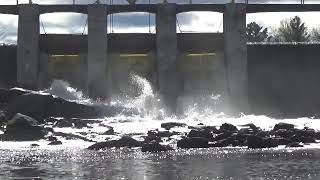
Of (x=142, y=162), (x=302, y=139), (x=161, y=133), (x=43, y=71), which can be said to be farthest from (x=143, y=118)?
(x=142, y=162)

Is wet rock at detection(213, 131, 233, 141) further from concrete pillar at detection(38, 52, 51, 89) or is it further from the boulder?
concrete pillar at detection(38, 52, 51, 89)

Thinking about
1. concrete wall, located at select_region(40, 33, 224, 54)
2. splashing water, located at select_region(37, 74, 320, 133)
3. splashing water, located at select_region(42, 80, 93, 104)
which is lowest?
splashing water, located at select_region(37, 74, 320, 133)

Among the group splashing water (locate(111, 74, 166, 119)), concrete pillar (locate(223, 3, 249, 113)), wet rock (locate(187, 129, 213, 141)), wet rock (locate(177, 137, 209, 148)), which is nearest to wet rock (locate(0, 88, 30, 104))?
splashing water (locate(111, 74, 166, 119))

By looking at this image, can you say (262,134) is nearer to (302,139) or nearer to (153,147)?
(302,139)

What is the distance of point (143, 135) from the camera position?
44750mm

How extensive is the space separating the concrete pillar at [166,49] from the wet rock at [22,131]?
24.4 meters

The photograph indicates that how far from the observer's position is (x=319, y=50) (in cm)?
7044

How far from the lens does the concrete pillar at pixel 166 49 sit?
2601 inches

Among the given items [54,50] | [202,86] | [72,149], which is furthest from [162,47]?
[72,149]

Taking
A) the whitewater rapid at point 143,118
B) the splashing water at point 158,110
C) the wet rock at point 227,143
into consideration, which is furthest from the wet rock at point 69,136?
the wet rock at point 227,143

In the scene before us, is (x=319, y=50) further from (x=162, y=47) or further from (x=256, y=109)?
(x=162, y=47)

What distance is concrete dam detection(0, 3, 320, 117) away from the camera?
215 feet

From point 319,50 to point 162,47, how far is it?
1716 cm

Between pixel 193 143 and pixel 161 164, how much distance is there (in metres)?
8.92
